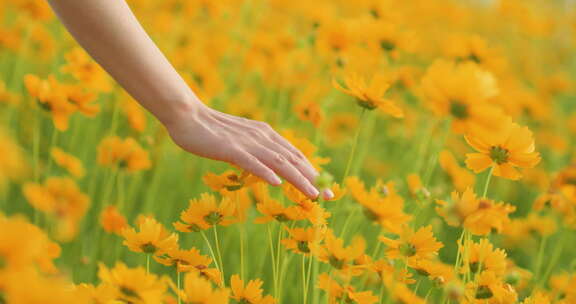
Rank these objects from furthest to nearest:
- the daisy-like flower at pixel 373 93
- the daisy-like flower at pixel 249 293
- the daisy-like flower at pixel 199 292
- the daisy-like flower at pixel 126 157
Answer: the daisy-like flower at pixel 126 157, the daisy-like flower at pixel 373 93, the daisy-like flower at pixel 249 293, the daisy-like flower at pixel 199 292

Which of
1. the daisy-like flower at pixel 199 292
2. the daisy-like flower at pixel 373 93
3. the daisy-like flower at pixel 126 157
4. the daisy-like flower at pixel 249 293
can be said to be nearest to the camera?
the daisy-like flower at pixel 199 292

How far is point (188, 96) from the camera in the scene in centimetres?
83

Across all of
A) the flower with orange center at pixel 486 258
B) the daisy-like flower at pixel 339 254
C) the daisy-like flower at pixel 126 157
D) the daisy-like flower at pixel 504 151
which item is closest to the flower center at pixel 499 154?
the daisy-like flower at pixel 504 151

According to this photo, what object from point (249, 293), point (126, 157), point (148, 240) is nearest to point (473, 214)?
point (249, 293)

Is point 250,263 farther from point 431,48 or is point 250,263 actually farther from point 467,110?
point 431,48

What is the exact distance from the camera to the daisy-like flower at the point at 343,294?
2.39 feet

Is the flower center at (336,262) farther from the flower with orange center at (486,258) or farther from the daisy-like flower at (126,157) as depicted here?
the daisy-like flower at (126,157)

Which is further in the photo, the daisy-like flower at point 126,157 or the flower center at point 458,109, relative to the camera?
the daisy-like flower at point 126,157

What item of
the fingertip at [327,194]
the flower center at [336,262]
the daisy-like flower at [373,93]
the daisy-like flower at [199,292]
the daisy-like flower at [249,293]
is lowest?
the daisy-like flower at [249,293]

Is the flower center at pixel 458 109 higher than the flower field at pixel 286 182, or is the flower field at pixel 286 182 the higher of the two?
the flower center at pixel 458 109

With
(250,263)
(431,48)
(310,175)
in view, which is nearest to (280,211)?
(310,175)

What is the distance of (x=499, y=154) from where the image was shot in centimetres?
A: 82

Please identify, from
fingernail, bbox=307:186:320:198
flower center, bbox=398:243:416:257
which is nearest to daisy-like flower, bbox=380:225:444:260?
flower center, bbox=398:243:416:257

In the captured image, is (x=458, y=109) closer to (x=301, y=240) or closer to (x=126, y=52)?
(x=301, y=240)
